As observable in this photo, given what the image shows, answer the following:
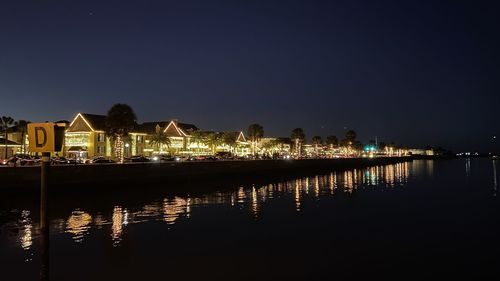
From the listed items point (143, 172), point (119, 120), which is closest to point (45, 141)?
point (143, 172)

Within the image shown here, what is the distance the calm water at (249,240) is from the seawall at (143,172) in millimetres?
2881

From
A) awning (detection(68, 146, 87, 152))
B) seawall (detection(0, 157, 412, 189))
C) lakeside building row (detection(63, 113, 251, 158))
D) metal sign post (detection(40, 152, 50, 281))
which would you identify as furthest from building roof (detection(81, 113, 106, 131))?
metal sign post (detection(40, 152, 50, 281))

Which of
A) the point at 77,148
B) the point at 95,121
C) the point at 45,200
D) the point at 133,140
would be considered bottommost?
the point at 45,200

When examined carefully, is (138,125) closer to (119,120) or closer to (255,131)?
(119,120)

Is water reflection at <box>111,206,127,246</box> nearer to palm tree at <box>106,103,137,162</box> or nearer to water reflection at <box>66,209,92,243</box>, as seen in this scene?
water reflection at <box>66,209,92,243</box>

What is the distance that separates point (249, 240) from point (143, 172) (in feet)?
119

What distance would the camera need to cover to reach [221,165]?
72875mm

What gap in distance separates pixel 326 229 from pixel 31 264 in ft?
55.1

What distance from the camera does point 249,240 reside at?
22812mm

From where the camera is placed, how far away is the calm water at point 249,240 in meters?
17.0

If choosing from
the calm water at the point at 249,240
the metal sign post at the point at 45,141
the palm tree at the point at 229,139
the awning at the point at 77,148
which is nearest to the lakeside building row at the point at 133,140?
the awning at the point at 77,148

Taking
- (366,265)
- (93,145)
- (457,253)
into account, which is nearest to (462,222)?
(457,253)

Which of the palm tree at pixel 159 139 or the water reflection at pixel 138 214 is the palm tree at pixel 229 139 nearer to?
the palm tree at pixel 159 139

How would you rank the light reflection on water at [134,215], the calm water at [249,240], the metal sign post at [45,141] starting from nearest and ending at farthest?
the metal sign post at [45,141]
the calm water at [249,240]
the light reflection on water at [134,215]
